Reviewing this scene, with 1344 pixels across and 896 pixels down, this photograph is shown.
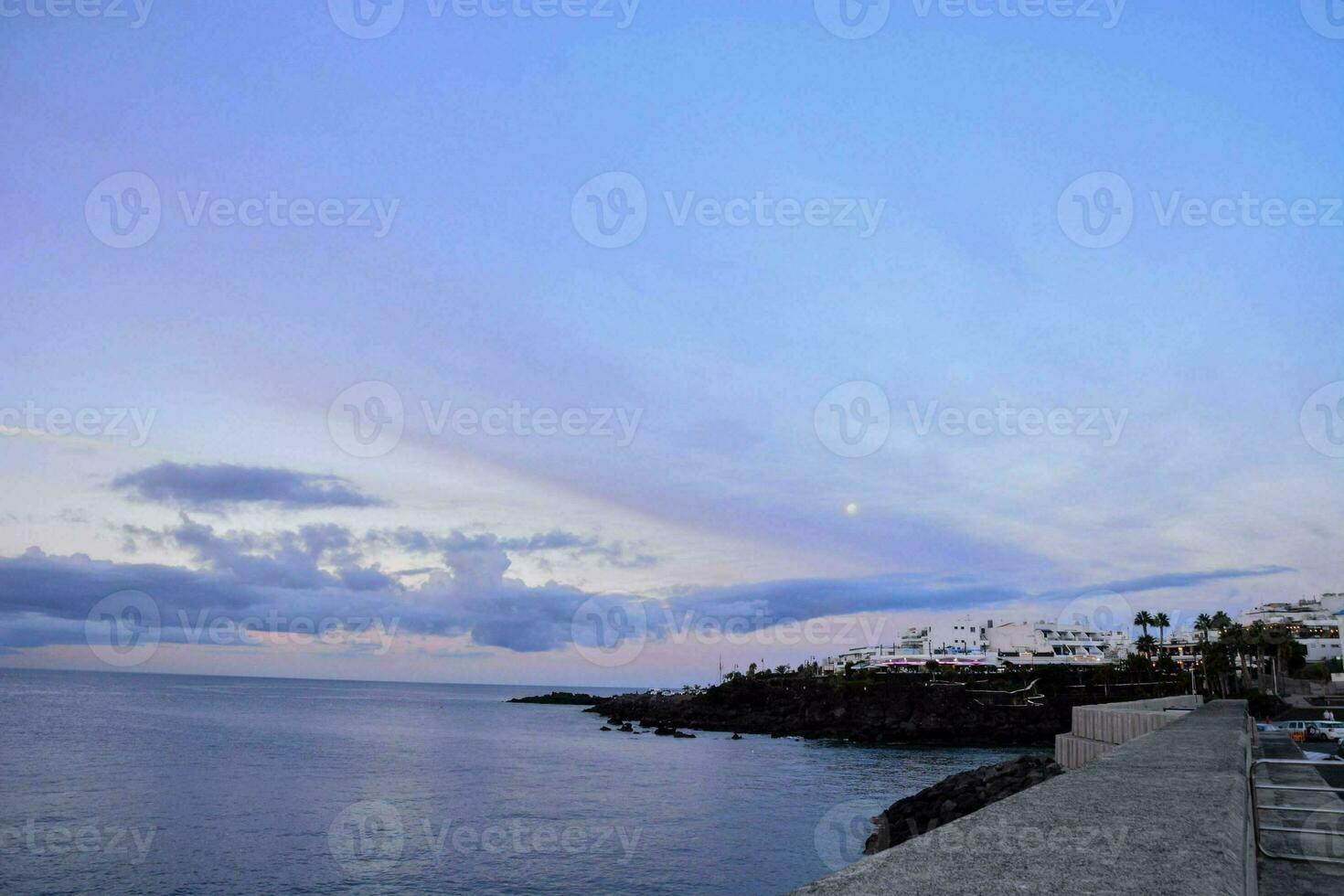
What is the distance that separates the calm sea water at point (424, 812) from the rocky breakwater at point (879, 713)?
11.6 metres

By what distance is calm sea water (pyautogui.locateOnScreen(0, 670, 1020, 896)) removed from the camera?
29375 mm

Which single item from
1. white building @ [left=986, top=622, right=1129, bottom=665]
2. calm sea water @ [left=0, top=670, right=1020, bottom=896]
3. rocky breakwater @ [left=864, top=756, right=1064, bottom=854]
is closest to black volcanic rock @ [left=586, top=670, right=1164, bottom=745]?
calm sea water @ [left=0, top=670, right=1020, bottom=896]

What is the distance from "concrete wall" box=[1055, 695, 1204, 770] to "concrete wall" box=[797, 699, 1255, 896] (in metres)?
13.9

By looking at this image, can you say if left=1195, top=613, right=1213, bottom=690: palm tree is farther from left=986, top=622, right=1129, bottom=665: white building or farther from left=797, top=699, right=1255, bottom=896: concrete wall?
left=797, top=699, right=1255, bottom=896: concrete wall

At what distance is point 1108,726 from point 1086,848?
26.2 m

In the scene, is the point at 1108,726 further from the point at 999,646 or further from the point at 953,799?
the point at 999,646

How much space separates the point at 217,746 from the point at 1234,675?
114 metres

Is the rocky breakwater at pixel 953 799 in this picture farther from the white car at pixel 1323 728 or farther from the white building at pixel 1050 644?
the white building at pixel 1050 644

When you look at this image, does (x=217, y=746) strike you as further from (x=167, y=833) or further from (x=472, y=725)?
(x=472, y=725)

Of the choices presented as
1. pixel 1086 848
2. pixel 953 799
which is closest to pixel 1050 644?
pixel 953 799

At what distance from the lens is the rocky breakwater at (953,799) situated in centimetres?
3431

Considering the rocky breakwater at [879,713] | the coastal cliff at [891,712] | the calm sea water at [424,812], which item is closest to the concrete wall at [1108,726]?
the calm sea water at [424,812]

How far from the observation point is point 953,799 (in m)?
36.9

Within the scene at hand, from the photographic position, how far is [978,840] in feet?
15.6
